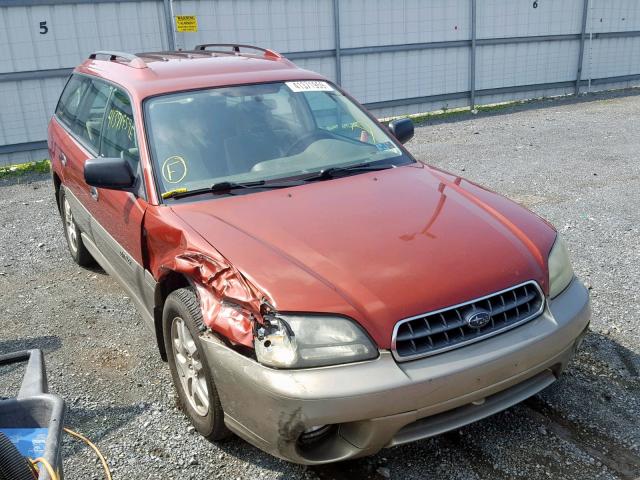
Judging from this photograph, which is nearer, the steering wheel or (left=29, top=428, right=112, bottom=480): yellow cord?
(left=29, top=428, right=112, bottom=480): yellow cord

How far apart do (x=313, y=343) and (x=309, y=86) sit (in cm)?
230

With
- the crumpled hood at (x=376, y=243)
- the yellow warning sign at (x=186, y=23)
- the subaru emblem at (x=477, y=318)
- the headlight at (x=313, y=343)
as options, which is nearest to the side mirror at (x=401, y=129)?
the crumpled hood at (x=376, y=243)

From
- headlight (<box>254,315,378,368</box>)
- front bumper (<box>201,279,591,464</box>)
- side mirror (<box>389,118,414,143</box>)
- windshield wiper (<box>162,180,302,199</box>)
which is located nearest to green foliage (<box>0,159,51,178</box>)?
side mirror (<box>389,118,414,143</box>)

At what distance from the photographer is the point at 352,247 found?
2920 millimetres

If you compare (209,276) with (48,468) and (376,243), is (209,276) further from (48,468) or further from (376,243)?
(48,468)

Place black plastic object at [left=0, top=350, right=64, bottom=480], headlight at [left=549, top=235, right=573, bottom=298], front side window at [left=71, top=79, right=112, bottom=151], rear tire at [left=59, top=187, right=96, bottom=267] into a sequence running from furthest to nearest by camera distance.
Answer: rear tire at [left=59, top=187, right=96, bottom=267] → front side window at [left=71, top=79, right=112, bottom=151] → headlight at [left=549, top=235, right=573, bottom=298] → black plastic object at [left=0, top=350, right=64, bottom=480]

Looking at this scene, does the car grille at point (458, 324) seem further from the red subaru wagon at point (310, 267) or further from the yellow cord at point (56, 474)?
the yellow cord at point (56, 474)

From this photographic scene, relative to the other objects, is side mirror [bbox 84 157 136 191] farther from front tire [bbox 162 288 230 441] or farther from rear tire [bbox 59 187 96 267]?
rear tire [bbox 59 187 96 267]

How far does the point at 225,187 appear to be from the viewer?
3.50m

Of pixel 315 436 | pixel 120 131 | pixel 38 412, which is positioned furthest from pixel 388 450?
pixel 120 131

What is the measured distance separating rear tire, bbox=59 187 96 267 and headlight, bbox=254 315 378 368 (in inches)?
134

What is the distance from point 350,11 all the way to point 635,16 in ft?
25.6

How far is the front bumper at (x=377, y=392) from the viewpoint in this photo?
8.06 ft

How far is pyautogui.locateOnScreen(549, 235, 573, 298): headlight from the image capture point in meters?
3.00
